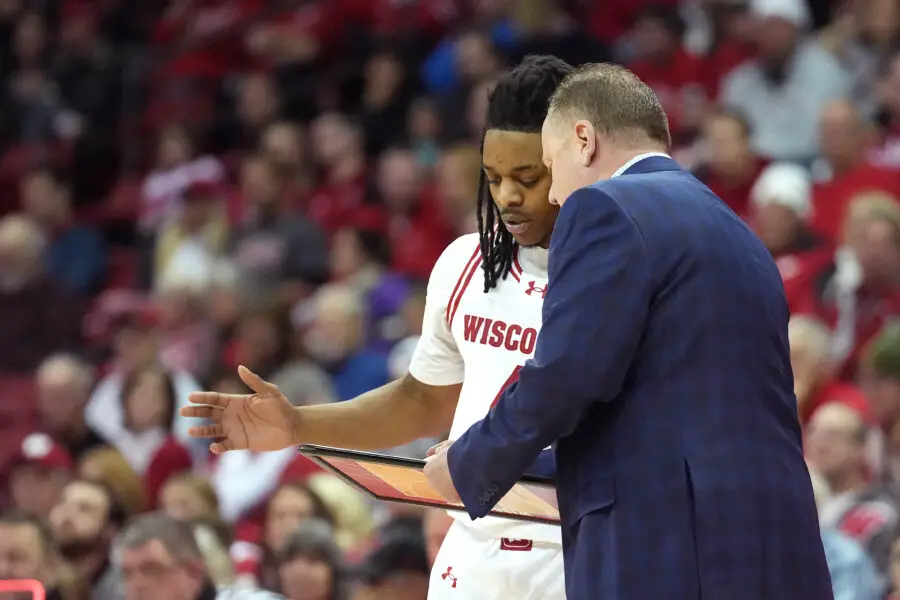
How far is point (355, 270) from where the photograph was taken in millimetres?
10102

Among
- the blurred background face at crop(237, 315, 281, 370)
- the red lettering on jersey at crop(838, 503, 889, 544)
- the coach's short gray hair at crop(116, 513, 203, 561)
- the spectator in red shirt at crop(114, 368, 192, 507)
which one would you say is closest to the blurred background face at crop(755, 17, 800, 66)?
the blurred background face at crop(237, 315, 281, 370)

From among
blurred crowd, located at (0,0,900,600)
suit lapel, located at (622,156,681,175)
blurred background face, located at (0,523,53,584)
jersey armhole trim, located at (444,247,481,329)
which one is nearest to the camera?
suit lapel, located at (622,156,681,175)

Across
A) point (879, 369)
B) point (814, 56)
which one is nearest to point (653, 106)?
point (879, 369)

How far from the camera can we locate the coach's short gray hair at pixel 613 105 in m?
3.18

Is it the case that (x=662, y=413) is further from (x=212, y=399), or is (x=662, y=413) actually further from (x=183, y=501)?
(x=183, y=501)

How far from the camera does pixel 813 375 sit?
23.1 ft

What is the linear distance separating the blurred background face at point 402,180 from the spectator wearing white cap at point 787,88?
2.18 meters

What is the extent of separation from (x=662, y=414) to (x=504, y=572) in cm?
81

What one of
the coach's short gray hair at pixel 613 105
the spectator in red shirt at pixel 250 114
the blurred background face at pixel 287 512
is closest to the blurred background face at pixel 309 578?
the blurred background face at pixel 287 512

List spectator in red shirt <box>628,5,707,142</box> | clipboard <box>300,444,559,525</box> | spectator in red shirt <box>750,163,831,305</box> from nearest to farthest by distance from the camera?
1. clipboard <box>300,444,559,525</box>
2. spectator in red shirt <box>750,163,831,305</box>
3. spectator in red shirt <box>628,5,707,142</box>

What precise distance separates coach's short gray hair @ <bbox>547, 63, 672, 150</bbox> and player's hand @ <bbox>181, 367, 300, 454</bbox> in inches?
41.8

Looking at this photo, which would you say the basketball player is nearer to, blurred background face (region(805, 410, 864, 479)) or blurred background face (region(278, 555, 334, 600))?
blurred background face (region(278, 555, 334, 600))

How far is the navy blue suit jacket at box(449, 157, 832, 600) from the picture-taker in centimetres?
291

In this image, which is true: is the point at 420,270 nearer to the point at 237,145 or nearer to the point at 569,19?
the point at 569,19
